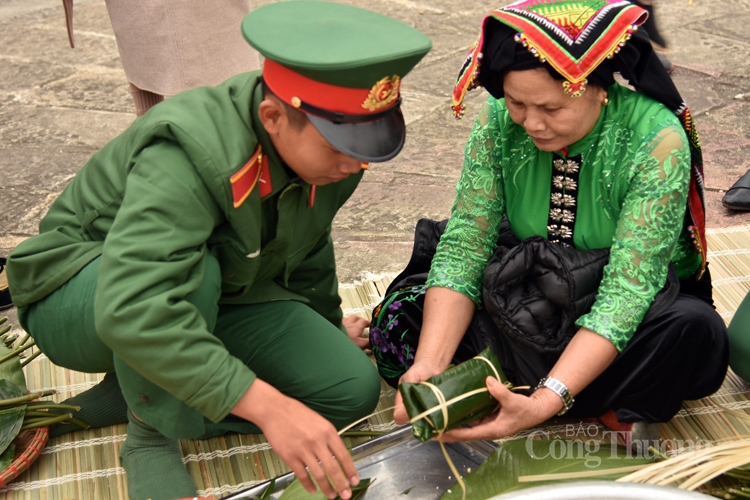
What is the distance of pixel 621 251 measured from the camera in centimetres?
189

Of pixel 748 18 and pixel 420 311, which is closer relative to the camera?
pixel 420 311

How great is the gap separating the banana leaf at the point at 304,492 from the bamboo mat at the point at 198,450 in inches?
9.7

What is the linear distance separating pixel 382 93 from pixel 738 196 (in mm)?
2099

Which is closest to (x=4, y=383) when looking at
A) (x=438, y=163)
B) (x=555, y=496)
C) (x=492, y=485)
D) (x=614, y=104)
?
(x=492, y=485)

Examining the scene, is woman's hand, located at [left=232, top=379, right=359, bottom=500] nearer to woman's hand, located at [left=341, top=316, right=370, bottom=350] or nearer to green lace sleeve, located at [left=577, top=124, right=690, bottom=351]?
green lace sleeve, located at [left=577, top=124, right=690, bottom=351]

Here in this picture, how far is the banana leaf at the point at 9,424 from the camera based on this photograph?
1985mm

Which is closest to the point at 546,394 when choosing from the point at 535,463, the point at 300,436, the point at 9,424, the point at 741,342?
the point at 535,463

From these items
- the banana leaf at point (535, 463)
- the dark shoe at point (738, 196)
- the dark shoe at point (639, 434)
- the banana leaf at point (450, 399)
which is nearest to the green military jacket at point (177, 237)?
the banana leaf at point (450, 399)

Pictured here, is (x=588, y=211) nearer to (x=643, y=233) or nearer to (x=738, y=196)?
(x=643, y=233)

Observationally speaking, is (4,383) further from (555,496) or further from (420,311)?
(555,496)

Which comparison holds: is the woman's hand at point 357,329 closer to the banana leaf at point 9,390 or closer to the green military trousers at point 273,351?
the green military trousers at point 273,351

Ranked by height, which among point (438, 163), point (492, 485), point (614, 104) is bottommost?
point (438, 163)

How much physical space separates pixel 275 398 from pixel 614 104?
1012 mm

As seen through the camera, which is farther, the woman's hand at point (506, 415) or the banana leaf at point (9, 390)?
the banana leaf at point (9, 390)
